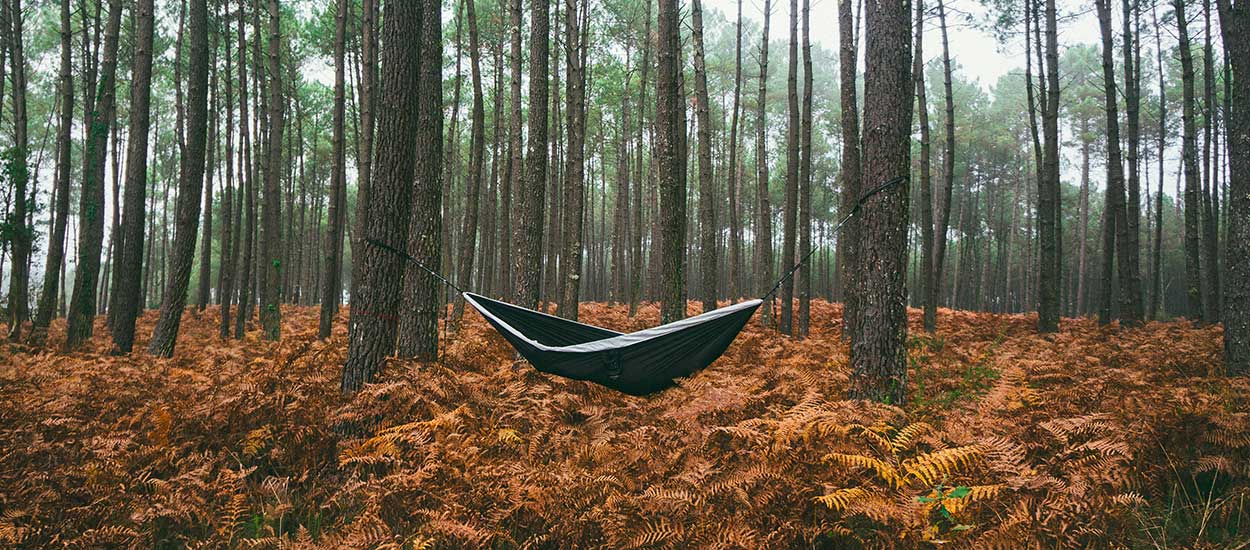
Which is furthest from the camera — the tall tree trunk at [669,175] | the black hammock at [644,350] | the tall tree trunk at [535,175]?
the tall tree trunk at [535,175]

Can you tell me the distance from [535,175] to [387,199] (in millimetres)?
2306

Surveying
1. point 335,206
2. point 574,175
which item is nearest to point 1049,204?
point 574,175

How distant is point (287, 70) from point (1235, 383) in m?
15.6

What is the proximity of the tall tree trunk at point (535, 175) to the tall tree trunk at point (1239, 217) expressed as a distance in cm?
574

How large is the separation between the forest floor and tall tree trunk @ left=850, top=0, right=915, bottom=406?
1.10 feet

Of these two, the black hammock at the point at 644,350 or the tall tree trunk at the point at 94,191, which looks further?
the tall tree trunk at the point at 94,191

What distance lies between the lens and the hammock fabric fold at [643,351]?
4.03 metres

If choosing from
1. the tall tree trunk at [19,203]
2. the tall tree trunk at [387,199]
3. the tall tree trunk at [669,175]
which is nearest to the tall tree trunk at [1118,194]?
the tall tree trunk at [669,175]

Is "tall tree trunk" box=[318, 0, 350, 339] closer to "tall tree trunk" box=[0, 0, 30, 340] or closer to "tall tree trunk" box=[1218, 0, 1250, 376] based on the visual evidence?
"tall tree trunk" box=[0, 0, 30, 340]

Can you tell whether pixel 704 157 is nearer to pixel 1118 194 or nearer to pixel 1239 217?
pixel 1239 217

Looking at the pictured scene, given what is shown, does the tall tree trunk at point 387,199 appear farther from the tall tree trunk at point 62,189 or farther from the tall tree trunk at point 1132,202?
the tall tree trunk at point 1132,202

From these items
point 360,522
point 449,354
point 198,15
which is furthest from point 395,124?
point 198,15

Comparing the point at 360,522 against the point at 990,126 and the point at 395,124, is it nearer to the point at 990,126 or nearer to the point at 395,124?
the point at 395,124

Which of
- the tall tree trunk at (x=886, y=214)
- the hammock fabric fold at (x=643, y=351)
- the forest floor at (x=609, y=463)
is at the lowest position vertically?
the forest floor at (x=609, y=463)
